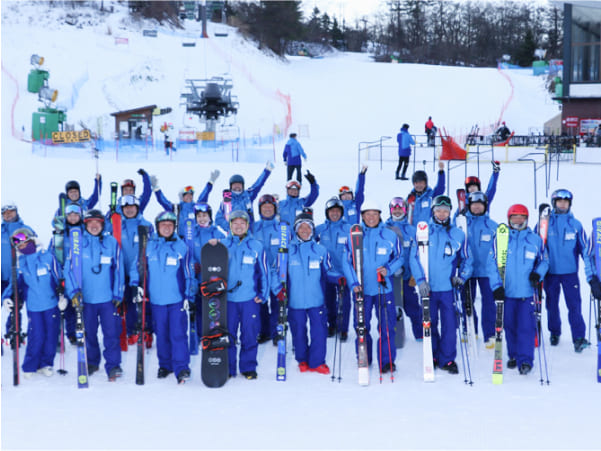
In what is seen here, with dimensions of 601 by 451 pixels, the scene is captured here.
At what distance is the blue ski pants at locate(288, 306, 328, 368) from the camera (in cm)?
653

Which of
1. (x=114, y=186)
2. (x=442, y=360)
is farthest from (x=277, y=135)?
(x=442, y=360)

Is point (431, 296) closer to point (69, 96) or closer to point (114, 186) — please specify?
point (114, 186)

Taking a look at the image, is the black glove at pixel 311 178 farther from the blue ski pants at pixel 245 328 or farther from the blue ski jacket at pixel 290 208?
the blue ski pants at pixel 245 328

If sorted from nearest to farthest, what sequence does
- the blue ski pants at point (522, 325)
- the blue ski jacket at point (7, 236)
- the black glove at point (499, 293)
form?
the black glove at point (499, 293), the blue ski pants at point (522, 325), the blue ski jacket at point (7, 236)

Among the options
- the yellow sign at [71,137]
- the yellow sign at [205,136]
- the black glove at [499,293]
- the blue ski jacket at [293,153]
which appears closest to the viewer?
the black glove at [499,293]

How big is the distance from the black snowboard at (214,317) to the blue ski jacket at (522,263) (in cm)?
267

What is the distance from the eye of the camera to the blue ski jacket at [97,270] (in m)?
6.41

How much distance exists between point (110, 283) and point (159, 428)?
5.95 feet

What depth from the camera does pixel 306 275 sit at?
6543 millimetres

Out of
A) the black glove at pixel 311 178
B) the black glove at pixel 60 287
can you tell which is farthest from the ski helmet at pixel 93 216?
the black glove at pixel 311 178

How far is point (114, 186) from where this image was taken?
8289 mm

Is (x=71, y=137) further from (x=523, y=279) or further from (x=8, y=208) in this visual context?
(x=523, y=279)

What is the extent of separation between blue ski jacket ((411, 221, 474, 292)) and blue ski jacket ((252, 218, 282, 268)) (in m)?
1.76

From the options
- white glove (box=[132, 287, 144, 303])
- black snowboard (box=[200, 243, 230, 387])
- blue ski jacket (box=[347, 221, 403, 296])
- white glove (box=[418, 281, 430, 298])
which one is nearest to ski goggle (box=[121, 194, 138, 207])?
white glove (box=[132, 287, 144, 303])
